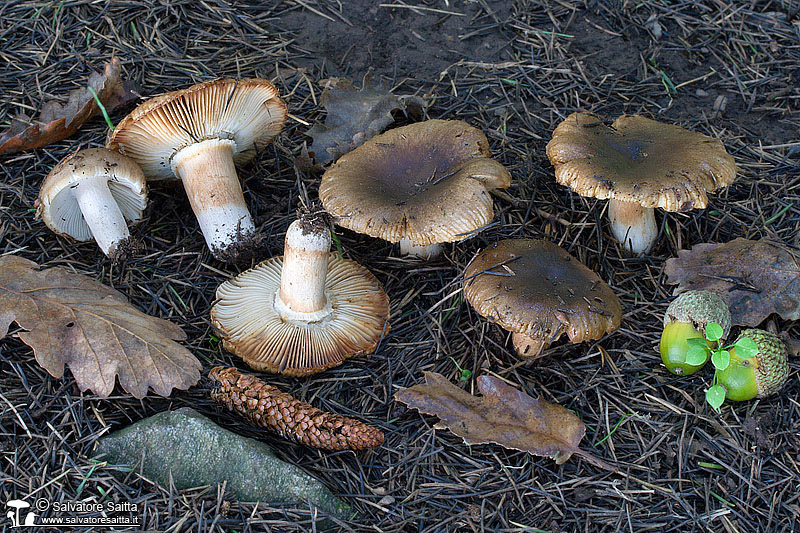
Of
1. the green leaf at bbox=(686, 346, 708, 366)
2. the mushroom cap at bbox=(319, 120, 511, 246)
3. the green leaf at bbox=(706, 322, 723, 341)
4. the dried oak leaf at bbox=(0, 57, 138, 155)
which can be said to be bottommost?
the green leaf at bbox=(686, 346, 708, 366)

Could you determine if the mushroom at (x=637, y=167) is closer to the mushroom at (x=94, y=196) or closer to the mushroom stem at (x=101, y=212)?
the mushroom at (x=94, y=196)

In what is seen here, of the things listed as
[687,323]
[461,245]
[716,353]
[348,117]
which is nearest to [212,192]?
[348,117]

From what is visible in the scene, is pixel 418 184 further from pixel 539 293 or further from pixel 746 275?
pixel 746 275

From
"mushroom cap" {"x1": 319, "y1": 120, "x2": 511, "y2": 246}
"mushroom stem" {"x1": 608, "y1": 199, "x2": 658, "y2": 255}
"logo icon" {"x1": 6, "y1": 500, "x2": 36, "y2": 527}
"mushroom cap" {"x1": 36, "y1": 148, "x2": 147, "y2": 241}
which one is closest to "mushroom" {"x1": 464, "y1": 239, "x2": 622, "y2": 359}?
"mushroom cap" {"x1": 319, "y1": 120, "x2": 511, "y2": 246}

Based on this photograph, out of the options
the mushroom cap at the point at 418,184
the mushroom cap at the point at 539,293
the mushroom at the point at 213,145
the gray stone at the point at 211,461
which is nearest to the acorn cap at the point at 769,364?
the mushroom cap at the point at 539,293

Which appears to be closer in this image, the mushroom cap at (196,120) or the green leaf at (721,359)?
the green leaf at (721,359)

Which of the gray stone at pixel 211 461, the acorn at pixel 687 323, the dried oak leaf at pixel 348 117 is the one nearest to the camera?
the gray stone at pixel 211 461

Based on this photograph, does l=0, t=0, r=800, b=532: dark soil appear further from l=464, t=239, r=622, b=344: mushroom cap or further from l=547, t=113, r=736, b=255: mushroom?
l=464, t=239, r=622, b=344: mushroom cap

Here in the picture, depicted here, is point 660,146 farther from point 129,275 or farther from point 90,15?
point 90,15
